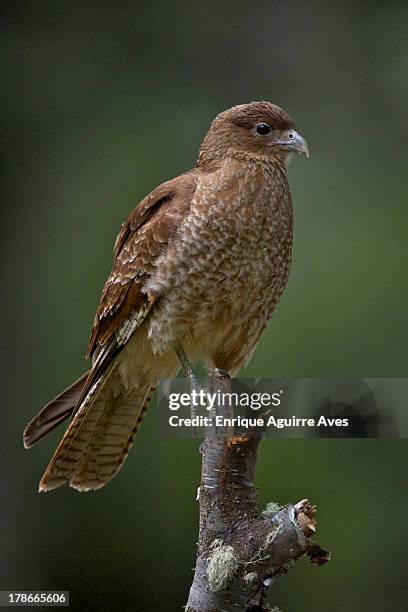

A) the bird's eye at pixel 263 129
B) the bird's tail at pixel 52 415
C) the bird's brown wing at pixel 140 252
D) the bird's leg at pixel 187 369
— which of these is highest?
the bird's eye at pixel 263 129

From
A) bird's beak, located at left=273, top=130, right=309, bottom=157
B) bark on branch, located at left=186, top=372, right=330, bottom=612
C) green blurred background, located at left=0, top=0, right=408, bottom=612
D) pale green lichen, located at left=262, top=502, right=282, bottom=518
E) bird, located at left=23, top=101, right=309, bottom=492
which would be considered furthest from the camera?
green blurred background, located at left=0, top=0, right=408, bottom=612

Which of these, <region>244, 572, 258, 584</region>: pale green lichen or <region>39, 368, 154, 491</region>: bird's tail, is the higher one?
<region>39, 368, 154, 491</region>: bird's tail

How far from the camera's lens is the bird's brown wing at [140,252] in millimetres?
3385

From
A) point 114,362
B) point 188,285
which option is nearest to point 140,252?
point 188,285

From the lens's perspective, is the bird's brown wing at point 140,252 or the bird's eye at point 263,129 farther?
the bird's eye at point 263,129

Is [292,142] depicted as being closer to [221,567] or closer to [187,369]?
[187,369]

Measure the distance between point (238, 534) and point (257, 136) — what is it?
1389 mm

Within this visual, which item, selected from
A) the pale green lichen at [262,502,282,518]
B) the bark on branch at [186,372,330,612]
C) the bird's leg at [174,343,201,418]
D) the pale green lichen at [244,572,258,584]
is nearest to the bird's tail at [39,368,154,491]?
the bird's leg at [174,343,201,418]

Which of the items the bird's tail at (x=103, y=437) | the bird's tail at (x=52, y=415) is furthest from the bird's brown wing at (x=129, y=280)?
the bird's tail at (x=103, y=437)

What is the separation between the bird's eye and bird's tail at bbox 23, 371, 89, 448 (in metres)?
1.04

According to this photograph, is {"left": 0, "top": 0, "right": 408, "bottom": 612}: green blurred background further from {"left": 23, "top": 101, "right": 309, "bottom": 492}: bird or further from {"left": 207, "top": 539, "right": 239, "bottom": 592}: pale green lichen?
{"left": 207, "top": 539, "right": 239, "bottom": 592}: pale green lichen

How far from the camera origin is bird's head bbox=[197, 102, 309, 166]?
3.55 metres

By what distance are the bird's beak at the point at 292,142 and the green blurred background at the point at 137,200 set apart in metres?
0.70

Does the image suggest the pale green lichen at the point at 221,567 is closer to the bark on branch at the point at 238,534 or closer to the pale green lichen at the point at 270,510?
the bark on branch at the point at 238,534
